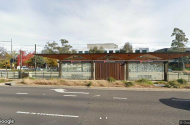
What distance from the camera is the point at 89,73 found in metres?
16.4

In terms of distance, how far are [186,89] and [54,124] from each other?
36.3ft

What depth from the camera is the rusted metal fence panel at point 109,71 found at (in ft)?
50.2

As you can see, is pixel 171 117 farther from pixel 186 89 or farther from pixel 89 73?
pixel 89 73

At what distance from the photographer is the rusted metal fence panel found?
15291 millimetres

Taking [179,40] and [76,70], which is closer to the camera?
[76,70]

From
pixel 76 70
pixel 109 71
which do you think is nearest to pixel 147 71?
pixel 109 71

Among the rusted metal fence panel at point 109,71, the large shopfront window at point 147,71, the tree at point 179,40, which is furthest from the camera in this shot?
the tree at point 179,40

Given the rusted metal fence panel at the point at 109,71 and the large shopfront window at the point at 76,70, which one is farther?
the large shopfront window at the point at 76,70

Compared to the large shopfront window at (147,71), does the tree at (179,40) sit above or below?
above

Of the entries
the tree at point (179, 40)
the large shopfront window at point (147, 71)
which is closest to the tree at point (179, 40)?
the tree at point (179, 40)

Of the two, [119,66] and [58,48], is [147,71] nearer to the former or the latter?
[119,66]

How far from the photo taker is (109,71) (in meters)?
15.5

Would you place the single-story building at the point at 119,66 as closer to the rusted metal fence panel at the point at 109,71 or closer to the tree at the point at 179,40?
the rusted metal fence panel at the point at 109,71

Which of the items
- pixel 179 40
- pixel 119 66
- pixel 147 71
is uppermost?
pixel 179 40
